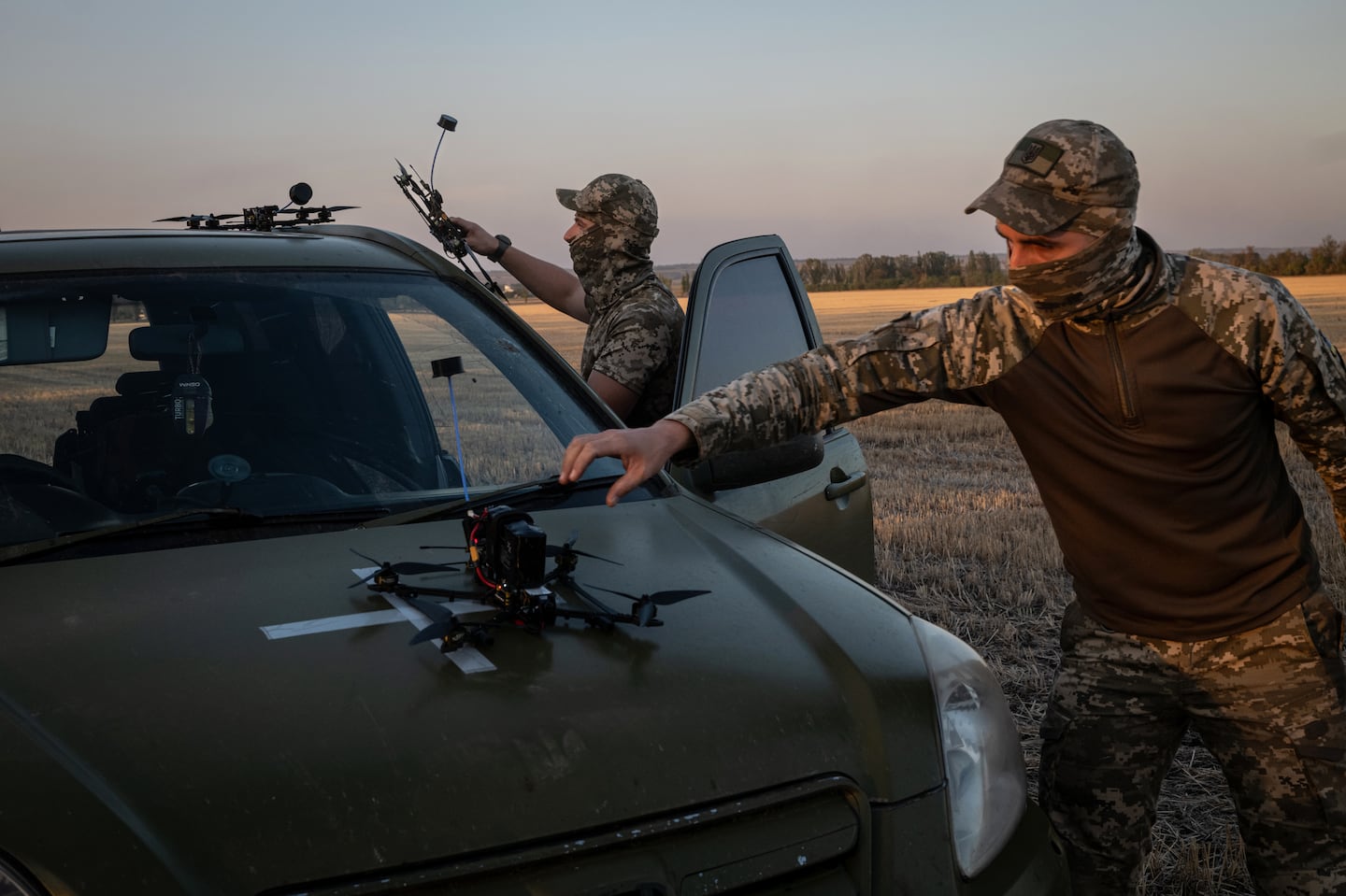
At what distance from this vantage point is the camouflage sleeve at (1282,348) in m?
2.70

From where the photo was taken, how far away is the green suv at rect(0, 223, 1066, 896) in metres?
1.67

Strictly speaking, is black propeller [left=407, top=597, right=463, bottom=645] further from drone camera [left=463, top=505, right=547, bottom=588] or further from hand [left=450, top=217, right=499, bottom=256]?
hand [left=450, top=217, right=499, bottom=256]

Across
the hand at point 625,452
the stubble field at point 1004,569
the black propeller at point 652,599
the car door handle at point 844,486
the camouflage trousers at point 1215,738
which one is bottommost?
the stubble field at point 1004,569

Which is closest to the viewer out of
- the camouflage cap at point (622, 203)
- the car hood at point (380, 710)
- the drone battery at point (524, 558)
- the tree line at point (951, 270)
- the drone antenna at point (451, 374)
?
the car hood at point (380, 710)

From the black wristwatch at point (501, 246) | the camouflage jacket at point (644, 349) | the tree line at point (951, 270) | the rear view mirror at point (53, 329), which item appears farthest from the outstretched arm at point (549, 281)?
the tree line at point (951, 270)

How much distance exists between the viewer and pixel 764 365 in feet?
13.1

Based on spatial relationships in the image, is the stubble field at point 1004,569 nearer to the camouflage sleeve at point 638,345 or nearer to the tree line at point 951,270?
the camouflage sleeve at point 638,345

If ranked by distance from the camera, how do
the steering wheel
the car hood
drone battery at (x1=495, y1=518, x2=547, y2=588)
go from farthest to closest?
the steering wheel → drone battery at (x1=495, y1=518, x2=547, y2=588) → the car hood

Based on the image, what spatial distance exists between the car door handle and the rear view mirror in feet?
6.69

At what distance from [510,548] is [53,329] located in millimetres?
1293

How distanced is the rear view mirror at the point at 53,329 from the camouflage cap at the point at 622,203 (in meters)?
2.21

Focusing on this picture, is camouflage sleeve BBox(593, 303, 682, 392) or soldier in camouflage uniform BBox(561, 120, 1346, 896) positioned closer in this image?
soldier in camouflage uniform BBox(561, 120, 1346, 896)

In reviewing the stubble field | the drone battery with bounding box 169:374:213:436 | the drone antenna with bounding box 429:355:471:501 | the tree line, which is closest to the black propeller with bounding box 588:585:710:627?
the drone antenna with bounding box 429:355:471:501

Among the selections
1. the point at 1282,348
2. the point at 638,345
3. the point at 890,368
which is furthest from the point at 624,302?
the point at 1282,348
